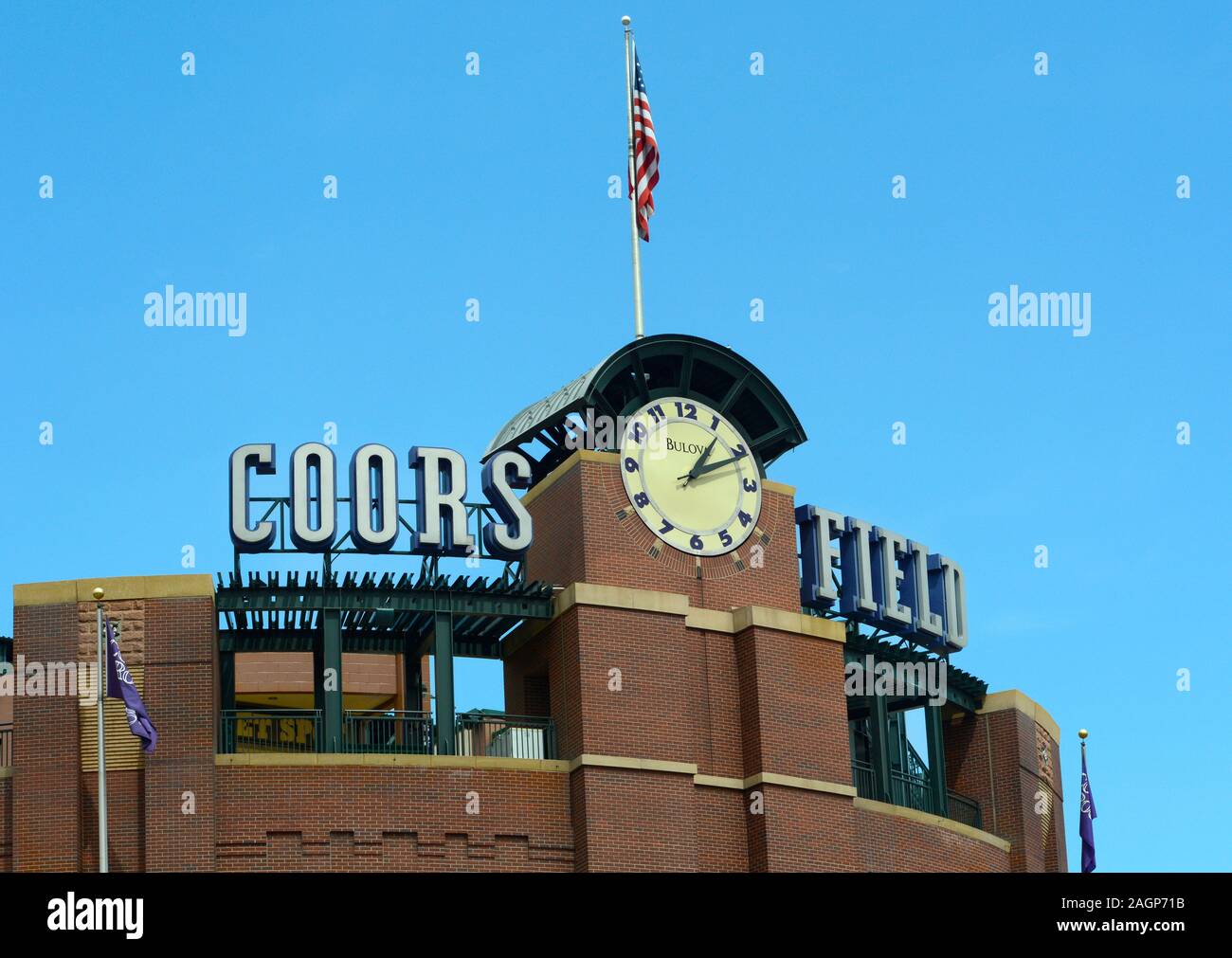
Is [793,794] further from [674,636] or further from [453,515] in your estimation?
[453,515]

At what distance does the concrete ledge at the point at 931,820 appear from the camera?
52.2 meters

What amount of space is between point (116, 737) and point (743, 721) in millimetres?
13937

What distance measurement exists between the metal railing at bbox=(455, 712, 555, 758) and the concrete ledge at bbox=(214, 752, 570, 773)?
0.68 meters

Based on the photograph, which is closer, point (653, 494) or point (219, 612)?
point (219, 612)

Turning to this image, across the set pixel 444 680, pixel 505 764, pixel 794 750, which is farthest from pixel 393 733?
pixel 794 750

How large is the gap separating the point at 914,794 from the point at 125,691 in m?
21.7

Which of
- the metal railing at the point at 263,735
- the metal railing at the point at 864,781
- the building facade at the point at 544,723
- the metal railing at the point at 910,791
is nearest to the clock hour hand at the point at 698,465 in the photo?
the building facade at the point at 544,723

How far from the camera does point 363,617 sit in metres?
48.8

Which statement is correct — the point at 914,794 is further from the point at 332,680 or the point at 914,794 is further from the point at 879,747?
the point at 332,680

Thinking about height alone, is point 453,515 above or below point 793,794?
above

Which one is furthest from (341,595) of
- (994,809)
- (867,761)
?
(994,809)

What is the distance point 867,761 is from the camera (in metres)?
55.7
